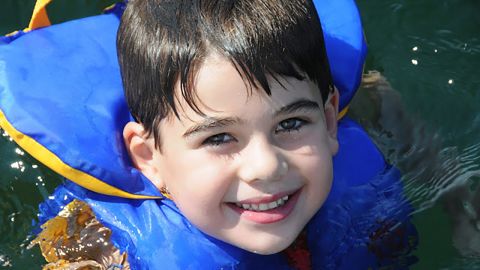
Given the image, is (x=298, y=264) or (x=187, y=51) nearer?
(x=187, y=51)

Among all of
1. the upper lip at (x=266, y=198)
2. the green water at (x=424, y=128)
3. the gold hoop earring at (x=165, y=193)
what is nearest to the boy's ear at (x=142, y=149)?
the gold hoop earring at (x=165, y=193)

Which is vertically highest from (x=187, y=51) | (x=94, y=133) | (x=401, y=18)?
(x=187, y=51)

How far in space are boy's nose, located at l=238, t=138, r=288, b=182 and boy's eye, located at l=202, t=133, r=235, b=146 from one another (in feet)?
0.17

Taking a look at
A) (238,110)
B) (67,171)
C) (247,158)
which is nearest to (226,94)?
(238,110)

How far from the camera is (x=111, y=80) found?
2.76 metres

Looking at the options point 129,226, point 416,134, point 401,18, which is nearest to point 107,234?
point 129,226

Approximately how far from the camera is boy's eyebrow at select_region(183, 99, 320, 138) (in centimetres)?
219

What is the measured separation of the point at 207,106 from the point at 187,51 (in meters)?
0.15

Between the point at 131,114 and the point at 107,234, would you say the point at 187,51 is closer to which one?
the point at 131,114

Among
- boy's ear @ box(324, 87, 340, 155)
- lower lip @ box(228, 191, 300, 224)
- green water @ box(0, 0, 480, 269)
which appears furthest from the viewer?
green water @ box(0, 0, 480, 269)

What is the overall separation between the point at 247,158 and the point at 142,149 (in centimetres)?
44

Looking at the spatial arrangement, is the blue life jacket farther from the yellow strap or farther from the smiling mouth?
the smiling mouth

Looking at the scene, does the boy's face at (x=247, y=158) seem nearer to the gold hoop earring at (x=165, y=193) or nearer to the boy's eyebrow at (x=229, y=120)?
the boy's eyebrow at (x=229, y=120)

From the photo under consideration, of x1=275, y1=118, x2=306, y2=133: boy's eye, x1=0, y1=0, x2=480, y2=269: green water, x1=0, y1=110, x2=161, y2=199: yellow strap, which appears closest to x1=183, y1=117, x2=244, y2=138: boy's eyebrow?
x1=275, y1=118, x2=306, y2=133: boy's eye
